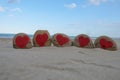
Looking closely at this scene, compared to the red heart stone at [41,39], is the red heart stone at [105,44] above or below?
below

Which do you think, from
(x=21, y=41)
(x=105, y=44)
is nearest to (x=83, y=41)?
(x=105, y=44)

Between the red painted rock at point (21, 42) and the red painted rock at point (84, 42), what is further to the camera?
the red painted rock at point (84, 42)

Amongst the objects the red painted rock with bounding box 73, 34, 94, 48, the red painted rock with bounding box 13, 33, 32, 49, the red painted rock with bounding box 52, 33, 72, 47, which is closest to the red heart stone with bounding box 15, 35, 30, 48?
the red painted rock with bounding box 13, 33, 32, 49

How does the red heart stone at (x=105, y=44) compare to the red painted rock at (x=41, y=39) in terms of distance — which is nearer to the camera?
the red heart stone at (x=105, y=44)

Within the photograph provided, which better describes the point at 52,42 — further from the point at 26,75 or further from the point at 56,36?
the point at 26,75

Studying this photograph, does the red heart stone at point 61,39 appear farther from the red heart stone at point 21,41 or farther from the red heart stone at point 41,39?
the red heart stone at point 21,41

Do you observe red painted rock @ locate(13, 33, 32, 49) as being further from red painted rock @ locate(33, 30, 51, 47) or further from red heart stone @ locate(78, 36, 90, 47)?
red heart stone @ locate(78, 36, 90, 47)

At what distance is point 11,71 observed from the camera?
69.3 inches

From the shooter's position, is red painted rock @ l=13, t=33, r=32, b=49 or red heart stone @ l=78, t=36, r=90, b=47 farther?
red heart stone @ l=78, t=36, r=90, b=47

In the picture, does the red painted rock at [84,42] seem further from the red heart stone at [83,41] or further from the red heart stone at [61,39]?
the red heart stone at [61,39]

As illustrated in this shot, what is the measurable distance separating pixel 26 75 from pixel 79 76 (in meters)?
0.44


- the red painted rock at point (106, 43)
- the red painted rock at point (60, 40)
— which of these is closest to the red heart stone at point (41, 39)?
the red painted rock at point (60, 40)

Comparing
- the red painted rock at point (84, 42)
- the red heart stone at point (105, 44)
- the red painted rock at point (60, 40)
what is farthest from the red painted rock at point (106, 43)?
the red painted rock at point (60, 40)

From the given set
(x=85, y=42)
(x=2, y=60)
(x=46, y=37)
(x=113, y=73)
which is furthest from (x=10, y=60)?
(x=85, y=42)
